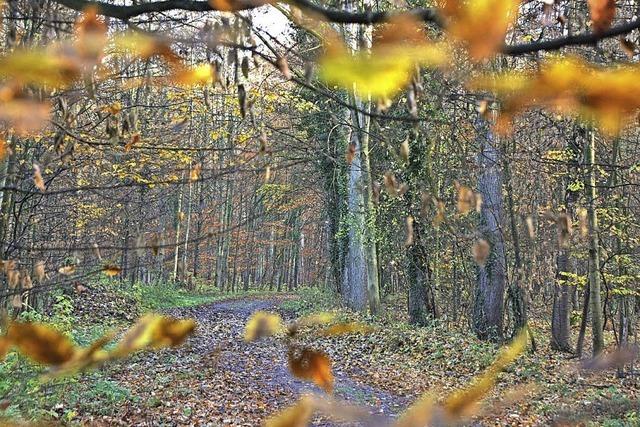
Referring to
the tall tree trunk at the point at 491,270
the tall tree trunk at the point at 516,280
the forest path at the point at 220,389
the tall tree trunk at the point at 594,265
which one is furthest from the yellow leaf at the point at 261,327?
the tall tree trunk at the point at 491,270

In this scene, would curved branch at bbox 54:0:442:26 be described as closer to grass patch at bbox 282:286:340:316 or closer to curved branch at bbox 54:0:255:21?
curved branch at bbox 54:0:255:21

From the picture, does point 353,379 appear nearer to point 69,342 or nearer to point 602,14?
point 69,342

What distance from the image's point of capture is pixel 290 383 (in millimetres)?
9648

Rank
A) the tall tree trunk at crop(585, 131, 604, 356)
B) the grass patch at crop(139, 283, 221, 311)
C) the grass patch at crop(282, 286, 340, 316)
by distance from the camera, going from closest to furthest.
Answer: the tall tree trunk at crop(585, 131, 604, 356) → the grass patch at crop(282, 286, 340, 316) → the grass patch at crop(139, 283, 221, 311)

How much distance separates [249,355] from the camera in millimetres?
12172

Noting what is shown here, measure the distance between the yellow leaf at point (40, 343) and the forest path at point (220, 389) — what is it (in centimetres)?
507

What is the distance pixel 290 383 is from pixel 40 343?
30.0ft

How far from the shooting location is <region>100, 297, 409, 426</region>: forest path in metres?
7.55

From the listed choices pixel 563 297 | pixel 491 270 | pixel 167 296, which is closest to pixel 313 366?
pixel 491 270

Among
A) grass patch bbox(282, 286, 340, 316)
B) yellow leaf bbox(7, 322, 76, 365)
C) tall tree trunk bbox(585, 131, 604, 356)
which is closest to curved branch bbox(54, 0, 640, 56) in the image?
yellow leaf bbox(7, 322, 76, 365)

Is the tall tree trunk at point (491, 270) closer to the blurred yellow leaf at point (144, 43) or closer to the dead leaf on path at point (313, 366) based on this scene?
the dead leaf on path at point (313, 366)

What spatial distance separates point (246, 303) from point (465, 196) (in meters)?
24.6

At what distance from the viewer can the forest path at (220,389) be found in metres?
7.55

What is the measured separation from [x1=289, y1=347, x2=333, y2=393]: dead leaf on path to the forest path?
4.72 m
